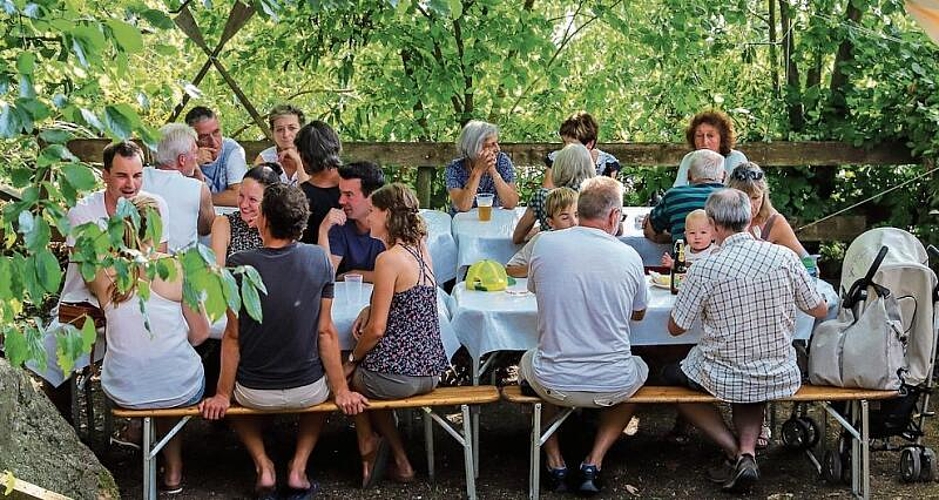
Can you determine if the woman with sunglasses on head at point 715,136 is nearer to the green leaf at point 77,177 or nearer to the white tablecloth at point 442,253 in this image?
the white tablecloth at point 442,253

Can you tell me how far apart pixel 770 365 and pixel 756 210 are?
94cm

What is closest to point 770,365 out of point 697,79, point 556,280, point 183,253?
point 556,280

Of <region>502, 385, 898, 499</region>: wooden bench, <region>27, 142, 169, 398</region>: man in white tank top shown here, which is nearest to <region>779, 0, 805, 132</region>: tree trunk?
<region>502, 385, 898, 499</region>: wooden bench

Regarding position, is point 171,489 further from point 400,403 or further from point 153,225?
point 153,225

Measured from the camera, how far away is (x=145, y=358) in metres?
4.58

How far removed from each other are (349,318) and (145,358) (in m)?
0.79

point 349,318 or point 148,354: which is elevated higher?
point 349,318

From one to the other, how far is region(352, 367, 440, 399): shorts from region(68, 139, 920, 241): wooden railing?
Answer: 317 centimetres

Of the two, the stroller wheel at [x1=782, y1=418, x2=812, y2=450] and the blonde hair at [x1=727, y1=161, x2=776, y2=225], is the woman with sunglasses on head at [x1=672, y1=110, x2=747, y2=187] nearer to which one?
the blonde hair at [x1=727, y1=161, x2=776, y2=225]

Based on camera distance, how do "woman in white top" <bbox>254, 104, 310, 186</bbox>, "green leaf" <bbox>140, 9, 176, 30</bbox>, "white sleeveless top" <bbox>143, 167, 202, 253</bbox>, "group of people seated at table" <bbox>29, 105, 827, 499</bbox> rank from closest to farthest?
"green leaf" <bbox>140, 9, 176, 30</bbox>, "group of people seated at table" <bbox>29, 105, 827, 499</bbox>, "white sleeveless top" <bbox>143, 167, 202, 253</bbox>, "woman in white top" <bbox>254, 104, 310, 186</bbox>

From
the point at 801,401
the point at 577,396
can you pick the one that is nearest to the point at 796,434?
the point at 801,401

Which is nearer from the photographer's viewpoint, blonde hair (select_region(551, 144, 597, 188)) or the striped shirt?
the striped shirt

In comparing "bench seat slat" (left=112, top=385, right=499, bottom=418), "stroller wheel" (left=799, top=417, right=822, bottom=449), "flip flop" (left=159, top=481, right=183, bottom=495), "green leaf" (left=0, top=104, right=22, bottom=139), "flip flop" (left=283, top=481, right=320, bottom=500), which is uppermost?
"green leaf" (left=0, top=104, right=22, bottom=139)

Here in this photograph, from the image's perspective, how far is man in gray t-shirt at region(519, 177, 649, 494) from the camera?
4668mm
